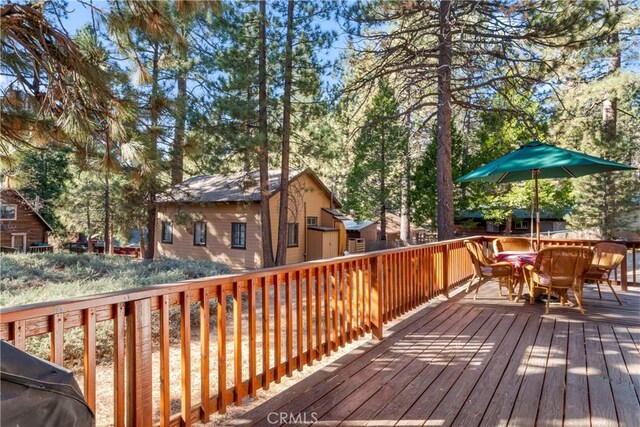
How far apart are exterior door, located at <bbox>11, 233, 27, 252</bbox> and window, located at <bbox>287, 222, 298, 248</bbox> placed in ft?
50.6

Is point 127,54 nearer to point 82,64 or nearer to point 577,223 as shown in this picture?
point 82,64

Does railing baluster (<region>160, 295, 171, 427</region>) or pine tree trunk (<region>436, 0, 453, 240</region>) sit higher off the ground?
pine tree trunk (<region>436, 0, 453, 240</region>)

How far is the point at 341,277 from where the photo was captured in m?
3.45

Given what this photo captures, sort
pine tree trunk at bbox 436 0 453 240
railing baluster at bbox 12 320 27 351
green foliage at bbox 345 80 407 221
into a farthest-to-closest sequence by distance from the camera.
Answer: green foliage at bbox 345 80 407 221 < pine tree trunk at bbox 436 0 453 240 < railing baluster at bbox 12 320 27 351

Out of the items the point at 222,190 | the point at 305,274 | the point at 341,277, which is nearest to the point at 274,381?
the point at 305,274

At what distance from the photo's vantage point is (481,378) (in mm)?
2908

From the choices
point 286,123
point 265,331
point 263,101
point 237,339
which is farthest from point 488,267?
point 263,101

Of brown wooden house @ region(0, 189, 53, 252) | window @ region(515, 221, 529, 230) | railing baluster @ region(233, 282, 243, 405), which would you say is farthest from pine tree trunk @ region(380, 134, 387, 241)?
brown wooden house @ region(0, 189, 53, 252)

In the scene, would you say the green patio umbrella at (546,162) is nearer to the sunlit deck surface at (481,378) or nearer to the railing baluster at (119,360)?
the sunlit deck surface at (481,378)

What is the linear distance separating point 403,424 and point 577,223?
682 inches

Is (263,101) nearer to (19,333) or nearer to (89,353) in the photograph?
(89,353)

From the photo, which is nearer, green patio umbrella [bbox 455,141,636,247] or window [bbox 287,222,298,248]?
green patio umbrella [bbox 455,141,636,247]

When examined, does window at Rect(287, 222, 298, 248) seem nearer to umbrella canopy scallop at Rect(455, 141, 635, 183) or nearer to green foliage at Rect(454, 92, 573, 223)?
Result: green foliage at Rect(454, 92, 573, 223)

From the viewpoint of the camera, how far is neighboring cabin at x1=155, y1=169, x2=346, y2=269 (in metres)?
15.0
